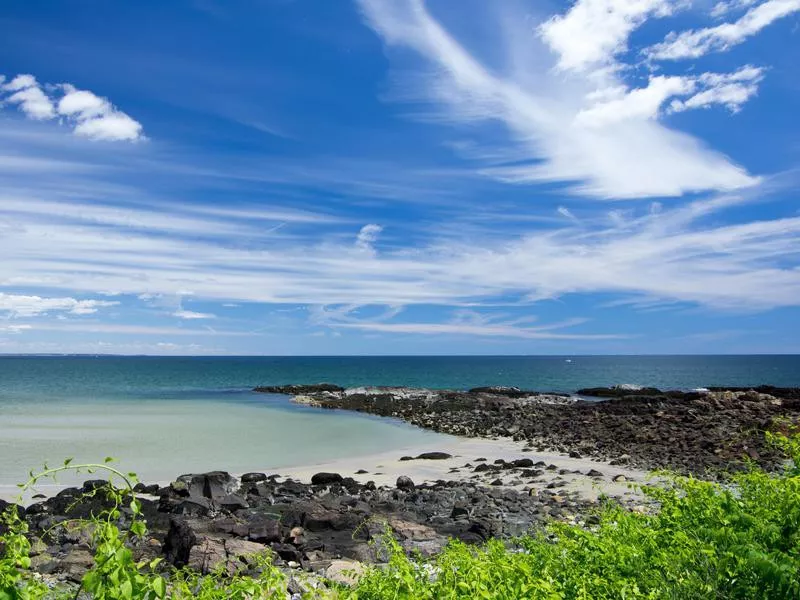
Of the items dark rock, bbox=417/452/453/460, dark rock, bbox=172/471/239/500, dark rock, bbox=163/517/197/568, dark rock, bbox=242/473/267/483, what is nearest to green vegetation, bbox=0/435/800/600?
dark rock, bbox=163/517/197/568

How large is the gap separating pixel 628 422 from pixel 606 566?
29.0m

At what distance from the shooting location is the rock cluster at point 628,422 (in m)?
21.5

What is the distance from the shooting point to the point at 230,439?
2809 centimetres

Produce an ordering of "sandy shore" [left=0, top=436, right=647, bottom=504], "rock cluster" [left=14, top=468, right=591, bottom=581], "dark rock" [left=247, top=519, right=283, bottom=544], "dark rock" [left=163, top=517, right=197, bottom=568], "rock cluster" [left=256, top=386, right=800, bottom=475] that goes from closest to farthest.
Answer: "dark rock" [left=163, top=517, right=197, bottom=568], "rock cluster" [left=14, top=468, right=591, bottom=581], "dark rock" [left=247, top=519, right=283, bottom=544], "sandy shore" [left=0, top=436, right=647, bottom=504], "rock cluster" [left=256, top=386, right=800, bottom=475]

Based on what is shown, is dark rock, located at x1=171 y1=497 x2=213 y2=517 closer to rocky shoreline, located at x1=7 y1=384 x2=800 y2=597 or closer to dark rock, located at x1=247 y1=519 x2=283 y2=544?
rocky shoreline, located at x1=7 y1=384 x2=800 y2=597

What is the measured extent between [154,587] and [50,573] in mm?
8339

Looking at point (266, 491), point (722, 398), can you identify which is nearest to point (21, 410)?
point (266, 491)

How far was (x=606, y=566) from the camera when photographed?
5.45m

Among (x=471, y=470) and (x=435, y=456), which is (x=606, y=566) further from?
(x=435, y=456)

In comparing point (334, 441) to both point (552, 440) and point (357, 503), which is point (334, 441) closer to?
point (552, 440)

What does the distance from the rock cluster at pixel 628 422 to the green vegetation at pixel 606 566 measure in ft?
28.6

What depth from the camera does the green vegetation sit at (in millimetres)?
3330

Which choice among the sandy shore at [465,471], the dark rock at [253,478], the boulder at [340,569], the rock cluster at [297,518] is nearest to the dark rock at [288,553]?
the rock cluster at [297,518]

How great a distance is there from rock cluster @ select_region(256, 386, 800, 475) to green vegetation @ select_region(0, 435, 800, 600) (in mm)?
8712
